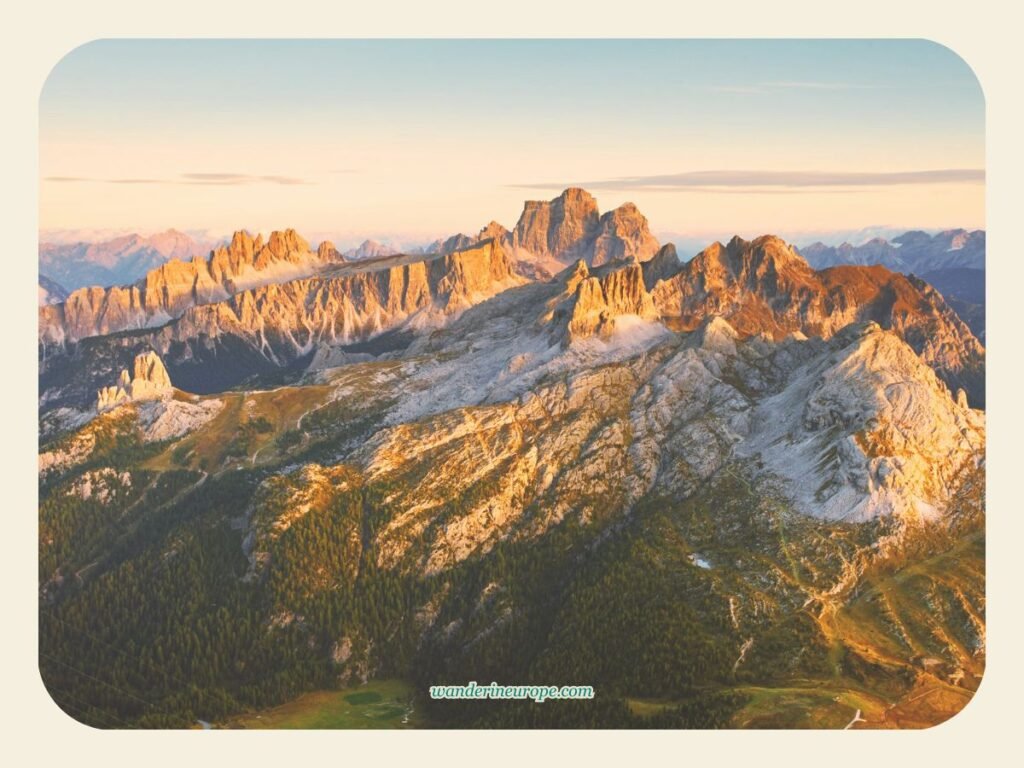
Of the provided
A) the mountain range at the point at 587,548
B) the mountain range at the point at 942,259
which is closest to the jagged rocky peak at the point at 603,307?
the mountain range at the point at 587,548

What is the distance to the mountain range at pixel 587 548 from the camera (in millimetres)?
102125

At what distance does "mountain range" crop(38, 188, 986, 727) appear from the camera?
102m

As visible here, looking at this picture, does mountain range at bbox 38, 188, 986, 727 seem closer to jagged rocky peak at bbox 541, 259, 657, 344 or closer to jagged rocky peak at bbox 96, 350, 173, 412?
jagged rocky peak at bbox 541, 259, 657, 344

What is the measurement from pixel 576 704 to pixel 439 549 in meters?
33.8

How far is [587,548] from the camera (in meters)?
127

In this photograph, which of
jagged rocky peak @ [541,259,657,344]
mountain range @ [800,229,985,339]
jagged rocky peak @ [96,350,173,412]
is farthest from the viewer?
jagged rocky peak @ [96,350,173,412]

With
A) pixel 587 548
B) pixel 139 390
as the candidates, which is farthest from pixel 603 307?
pixel 139 390

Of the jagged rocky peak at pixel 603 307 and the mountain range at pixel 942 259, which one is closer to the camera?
the mountain range at pixel 942 259

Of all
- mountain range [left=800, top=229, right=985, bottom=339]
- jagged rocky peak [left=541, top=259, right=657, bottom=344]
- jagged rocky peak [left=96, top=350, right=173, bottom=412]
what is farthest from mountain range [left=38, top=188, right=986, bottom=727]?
jagged rocky peak [left=96, top=350, right=173, bottom=412]

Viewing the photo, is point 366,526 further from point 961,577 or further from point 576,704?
point 961,577

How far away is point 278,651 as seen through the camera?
116438 mm

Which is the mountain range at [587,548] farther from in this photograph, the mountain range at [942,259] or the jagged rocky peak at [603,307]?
the jagged rocky peak at [603,307]

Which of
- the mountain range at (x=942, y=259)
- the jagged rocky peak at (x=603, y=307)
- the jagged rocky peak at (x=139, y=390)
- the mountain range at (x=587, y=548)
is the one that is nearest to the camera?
the mountain range at (x=587, y=548)

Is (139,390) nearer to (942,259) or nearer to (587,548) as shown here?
(587,548)
